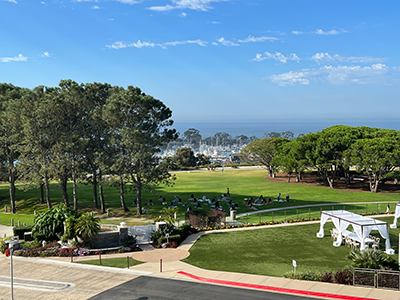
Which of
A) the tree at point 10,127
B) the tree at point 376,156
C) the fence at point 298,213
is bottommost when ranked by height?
the fence at point 298,213

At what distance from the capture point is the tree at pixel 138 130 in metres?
45.0

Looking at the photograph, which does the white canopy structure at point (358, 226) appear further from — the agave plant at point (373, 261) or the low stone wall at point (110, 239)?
the low stone wall at point (110, 239)

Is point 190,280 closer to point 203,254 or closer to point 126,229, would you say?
point 203,254

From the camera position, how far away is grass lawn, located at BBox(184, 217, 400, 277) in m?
24.6

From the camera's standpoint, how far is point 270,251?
28.1 metres

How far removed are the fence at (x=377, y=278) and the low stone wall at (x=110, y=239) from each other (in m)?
18.0

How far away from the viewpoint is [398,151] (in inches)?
2255

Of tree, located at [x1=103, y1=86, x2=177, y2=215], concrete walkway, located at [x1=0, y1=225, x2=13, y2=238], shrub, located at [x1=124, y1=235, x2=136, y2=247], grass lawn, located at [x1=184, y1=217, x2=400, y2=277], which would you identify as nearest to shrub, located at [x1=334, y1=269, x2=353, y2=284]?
grass lawn, located at [x1=184, y1=217, x2=400, y2=277]

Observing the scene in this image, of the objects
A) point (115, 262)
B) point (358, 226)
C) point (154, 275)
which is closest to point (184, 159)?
point (115, 262)

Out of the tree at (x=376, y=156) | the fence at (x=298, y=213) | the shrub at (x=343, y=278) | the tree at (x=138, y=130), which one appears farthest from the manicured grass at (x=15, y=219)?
Result: the tree at (x=376, y=156)

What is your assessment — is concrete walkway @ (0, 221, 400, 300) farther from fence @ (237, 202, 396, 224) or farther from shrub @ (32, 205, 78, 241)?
fence @ (237, 202, 396, 224)

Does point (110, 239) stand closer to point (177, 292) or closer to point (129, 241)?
point (129, 241)

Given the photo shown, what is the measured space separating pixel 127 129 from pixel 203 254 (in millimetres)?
22044

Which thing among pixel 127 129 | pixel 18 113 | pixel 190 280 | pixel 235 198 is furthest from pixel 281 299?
pixel 18 113
